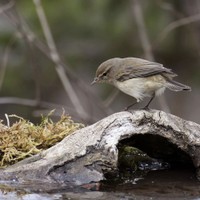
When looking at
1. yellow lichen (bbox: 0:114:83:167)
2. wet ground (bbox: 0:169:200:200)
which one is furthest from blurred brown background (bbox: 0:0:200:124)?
wet ground (bbox: 0:169:200:200)

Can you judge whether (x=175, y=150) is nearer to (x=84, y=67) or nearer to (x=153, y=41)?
(x=153, y=41)

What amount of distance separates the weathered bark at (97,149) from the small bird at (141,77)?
0.91 meters

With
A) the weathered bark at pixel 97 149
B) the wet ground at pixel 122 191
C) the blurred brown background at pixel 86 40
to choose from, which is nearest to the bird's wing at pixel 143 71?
the weathered bark at pixel 97 149

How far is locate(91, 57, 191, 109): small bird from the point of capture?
5.18m

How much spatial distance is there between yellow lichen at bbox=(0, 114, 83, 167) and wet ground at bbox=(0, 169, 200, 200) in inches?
14.2

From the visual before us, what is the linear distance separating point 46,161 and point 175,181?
807 mm

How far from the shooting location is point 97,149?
4.07 m

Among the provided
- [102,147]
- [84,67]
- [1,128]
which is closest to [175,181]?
[102,147]

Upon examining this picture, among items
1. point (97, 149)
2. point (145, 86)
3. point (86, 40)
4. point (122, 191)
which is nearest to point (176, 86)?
point (145, 86)

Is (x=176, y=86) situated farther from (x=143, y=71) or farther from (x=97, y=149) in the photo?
(x=97, y=149)

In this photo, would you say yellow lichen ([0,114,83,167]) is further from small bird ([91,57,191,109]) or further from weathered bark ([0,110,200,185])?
small bird ([91,57,191,109])

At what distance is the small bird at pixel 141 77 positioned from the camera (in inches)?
204

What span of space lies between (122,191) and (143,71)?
1.52m

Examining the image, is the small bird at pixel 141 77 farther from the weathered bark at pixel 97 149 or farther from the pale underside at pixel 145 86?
the weathered bark at pixel 97 149
